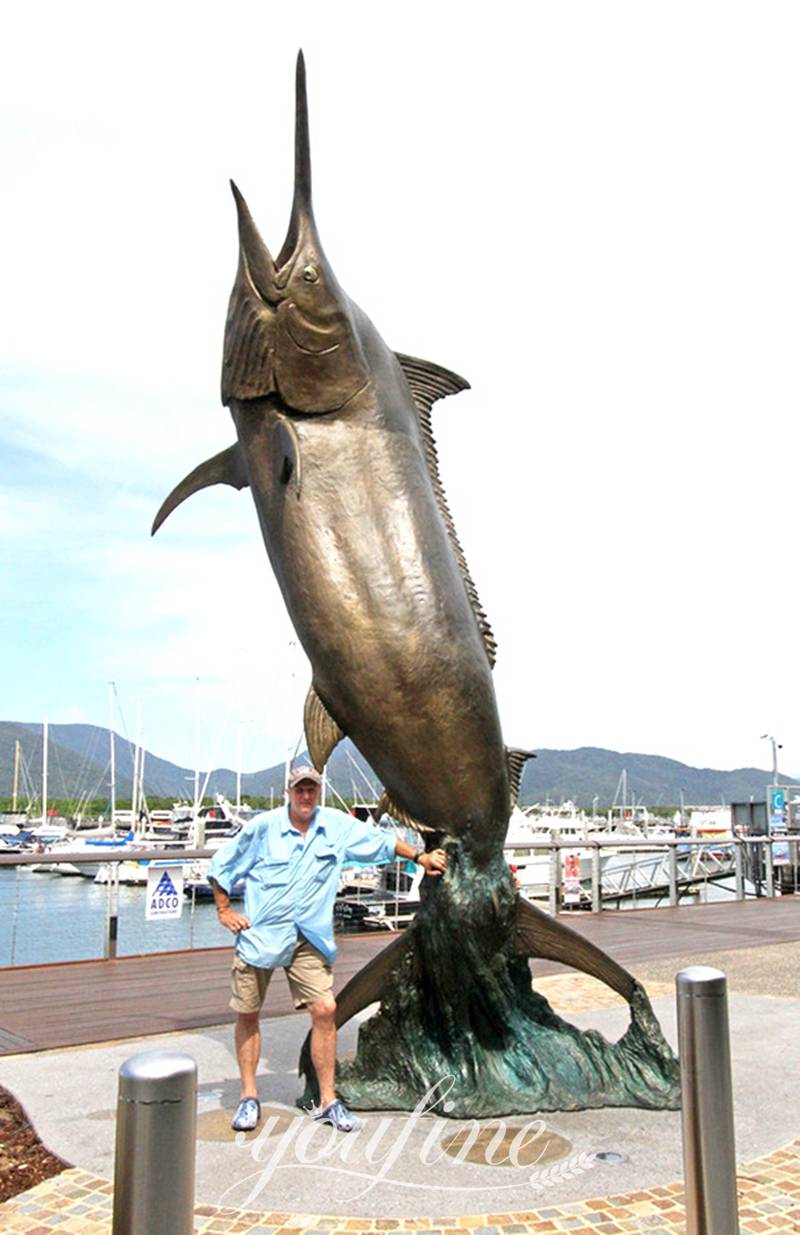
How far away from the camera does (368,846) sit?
479cm

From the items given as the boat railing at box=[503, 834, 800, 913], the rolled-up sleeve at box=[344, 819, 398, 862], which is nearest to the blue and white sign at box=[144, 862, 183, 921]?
the boat railing at box=[503, 834, 800, 913]

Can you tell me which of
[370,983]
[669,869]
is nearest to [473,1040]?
[370,983]

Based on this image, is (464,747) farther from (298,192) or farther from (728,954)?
(728,954)

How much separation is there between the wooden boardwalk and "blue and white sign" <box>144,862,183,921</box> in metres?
0.48

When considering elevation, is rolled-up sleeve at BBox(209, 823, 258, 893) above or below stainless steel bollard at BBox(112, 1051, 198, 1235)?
above

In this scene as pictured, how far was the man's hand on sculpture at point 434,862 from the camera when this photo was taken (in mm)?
4609

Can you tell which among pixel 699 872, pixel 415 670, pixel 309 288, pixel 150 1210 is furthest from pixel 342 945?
pixel 699 872

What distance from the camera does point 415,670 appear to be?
14.9ft

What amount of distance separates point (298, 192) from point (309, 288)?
1.32 feet

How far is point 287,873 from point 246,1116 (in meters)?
1.03

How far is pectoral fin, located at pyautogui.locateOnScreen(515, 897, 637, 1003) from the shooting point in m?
4.93

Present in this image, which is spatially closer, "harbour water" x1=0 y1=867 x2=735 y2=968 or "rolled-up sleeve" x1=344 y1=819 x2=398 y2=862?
"rolled-up sleeve" x1=344 y1=819 x2=398 y2=862

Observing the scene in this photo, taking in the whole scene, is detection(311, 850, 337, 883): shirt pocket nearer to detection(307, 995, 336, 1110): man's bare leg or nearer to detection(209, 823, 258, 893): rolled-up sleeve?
detection(209, 823, 258, 893): rolled-up sleeve

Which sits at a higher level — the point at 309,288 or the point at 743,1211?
the point at 309,288
